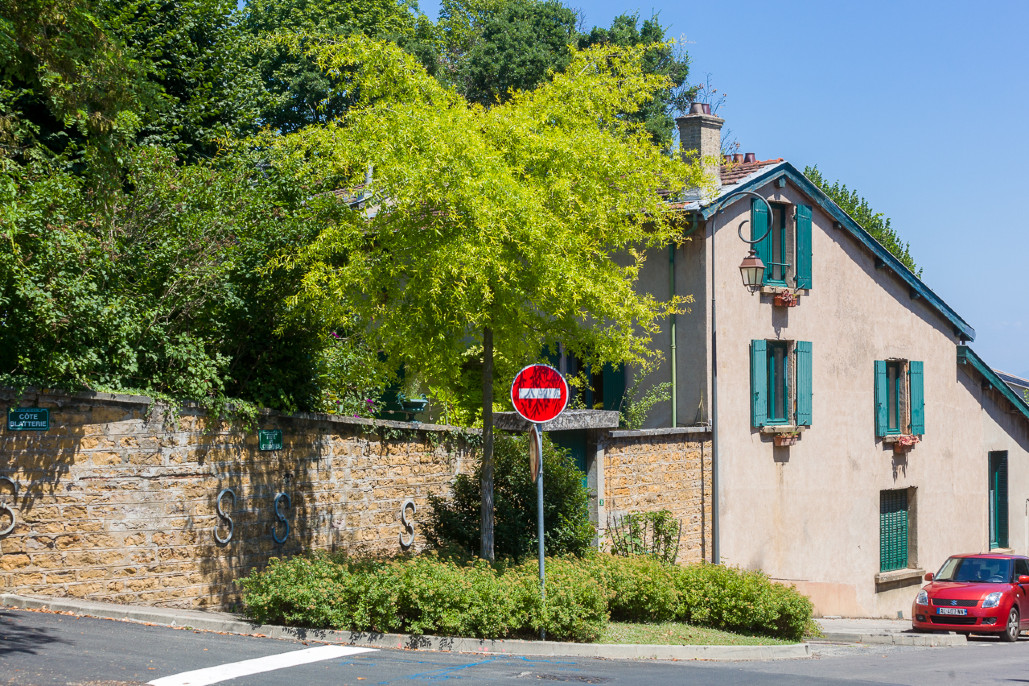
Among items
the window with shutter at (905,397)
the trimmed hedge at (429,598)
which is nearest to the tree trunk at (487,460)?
the trimmed hedge at (429,598)

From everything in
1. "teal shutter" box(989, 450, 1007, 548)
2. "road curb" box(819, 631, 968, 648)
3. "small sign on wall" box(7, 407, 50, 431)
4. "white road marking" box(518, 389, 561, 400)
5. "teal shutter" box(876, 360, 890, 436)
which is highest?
"teal shutter" box(876, 360, 890, 436)

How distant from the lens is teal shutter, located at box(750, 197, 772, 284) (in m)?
20.5

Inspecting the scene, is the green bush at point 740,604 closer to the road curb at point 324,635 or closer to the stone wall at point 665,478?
the road curb at point 324,635

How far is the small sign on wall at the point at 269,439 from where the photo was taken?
534 inches

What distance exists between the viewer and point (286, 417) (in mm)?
13875

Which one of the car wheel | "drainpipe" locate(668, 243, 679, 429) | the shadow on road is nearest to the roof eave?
"drainpipe" locate(668, 243, 679, 429)

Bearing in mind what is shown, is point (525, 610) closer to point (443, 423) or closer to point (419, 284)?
point (419, 284)

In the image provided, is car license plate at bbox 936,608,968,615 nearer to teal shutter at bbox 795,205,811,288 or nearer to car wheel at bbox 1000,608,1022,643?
car wheel at bbox 1000,608,1022,643

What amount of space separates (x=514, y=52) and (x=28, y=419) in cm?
3062

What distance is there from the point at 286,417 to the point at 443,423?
3.06 m

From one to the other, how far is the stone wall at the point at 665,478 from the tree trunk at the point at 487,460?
4116 millimetres

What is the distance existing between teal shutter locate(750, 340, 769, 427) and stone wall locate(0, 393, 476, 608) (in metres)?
7.69

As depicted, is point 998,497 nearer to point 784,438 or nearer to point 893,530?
point 893,530

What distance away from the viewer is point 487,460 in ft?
43.5
